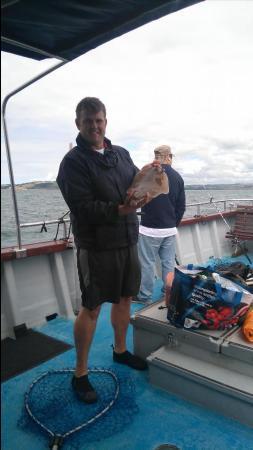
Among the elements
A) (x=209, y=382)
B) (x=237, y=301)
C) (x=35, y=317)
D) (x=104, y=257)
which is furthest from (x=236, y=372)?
(x=35, y=317)

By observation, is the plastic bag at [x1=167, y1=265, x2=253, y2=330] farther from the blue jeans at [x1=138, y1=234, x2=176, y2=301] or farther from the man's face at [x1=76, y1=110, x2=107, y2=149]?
the blue jeans at [x1=138, y1=234, x2=176, y2=301]

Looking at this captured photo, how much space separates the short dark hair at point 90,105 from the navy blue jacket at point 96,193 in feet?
0.54

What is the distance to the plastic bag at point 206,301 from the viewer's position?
7.17 ft

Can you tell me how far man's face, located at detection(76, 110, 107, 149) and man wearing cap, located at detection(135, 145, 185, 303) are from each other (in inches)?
56.6

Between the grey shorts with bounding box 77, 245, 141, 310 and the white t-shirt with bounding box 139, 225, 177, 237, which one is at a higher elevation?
the white t-shirt with bounding box 139, 225, 177, 237

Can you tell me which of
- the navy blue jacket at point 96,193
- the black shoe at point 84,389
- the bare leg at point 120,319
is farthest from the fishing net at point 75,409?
the navy blue jacket at point 96,193

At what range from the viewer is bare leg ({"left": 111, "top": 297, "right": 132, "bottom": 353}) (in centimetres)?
254

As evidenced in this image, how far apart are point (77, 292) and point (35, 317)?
55 cm

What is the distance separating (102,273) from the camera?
2189 millimetres

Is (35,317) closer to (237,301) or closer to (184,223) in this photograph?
(237,301)

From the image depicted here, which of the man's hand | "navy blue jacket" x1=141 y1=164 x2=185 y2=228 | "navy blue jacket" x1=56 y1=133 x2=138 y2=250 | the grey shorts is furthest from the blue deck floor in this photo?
"navy blue jacket" x1=141 y1=164 x2=185 y2=228

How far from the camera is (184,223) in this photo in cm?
589

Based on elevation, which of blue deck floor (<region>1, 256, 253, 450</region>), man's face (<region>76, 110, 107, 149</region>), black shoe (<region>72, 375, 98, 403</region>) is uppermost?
man's face (<region>76, 110, 107, 149</region>)

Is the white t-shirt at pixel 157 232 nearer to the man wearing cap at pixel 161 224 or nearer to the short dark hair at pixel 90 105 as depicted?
the man wearing cap at pixel 161 224
